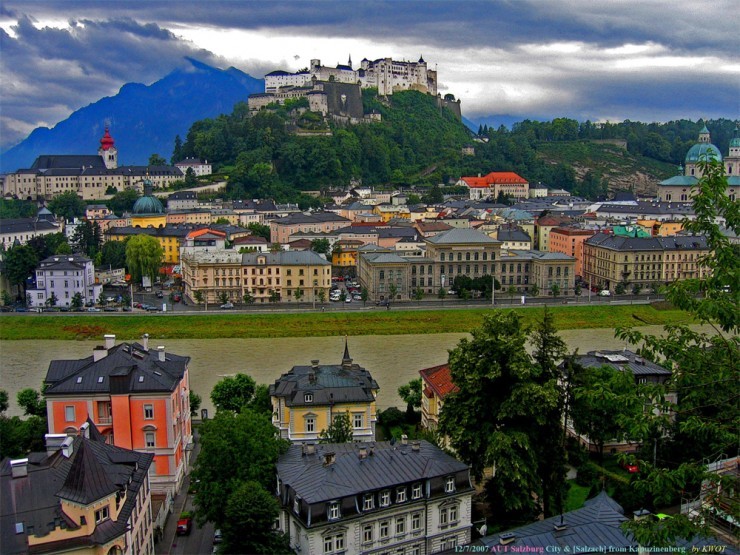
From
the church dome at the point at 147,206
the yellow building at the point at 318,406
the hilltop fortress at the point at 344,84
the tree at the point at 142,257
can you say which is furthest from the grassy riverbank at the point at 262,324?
the hilltop fortress at the point at 344,84

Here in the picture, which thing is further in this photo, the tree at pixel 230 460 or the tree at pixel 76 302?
the tree at pixel 76 302

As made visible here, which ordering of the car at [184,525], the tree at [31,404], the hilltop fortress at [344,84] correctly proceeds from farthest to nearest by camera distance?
the hilltop fortress at [344,84], the tree at [31,404], the car at [184,525]

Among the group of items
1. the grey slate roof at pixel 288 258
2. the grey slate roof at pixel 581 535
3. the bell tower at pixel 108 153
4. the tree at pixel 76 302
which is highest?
the bell tower at pixel 108 153

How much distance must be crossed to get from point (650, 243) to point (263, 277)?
17.9 metres

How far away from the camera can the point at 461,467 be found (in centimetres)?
984

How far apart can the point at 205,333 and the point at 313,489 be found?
1891 cm

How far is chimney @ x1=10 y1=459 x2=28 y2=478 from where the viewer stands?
780cm

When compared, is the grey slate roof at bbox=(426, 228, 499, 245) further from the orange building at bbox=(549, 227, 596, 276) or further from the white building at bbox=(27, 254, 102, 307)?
the white building at bbox=(27, 254, 102, 307)

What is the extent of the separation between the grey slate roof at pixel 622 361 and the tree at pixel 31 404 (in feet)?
33.8

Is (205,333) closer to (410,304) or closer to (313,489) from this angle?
(410,304)

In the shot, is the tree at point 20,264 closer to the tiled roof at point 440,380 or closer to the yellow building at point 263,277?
the yellow building at point 263,277

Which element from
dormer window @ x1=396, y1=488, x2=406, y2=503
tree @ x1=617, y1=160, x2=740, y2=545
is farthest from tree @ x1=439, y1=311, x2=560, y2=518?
tree @ x1=617, y1=160, x2=740, y2=545

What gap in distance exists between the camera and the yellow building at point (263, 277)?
31.7 metres

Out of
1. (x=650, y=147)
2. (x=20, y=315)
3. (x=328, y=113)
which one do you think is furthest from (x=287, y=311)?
(x=650, y=147)
